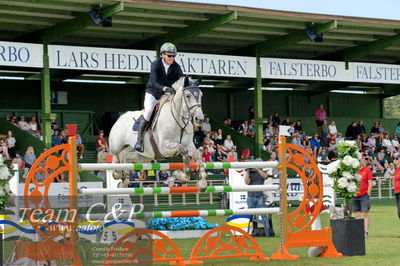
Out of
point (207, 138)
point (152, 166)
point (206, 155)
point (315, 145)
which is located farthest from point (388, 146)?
point (152, 166)

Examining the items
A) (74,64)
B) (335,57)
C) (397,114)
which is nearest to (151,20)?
(74,64)

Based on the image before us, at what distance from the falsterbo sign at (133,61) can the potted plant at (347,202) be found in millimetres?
13519

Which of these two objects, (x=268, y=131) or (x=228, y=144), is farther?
(x=268, y=131)

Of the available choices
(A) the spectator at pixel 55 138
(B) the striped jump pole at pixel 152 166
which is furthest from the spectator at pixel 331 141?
(B) the striped jump pole at pixel 152 166

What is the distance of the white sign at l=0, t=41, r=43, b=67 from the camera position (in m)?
22.2

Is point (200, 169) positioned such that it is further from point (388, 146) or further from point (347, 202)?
point (388, 146)

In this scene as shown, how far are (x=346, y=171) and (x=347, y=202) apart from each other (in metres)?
0.47

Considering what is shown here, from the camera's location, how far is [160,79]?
11055mm

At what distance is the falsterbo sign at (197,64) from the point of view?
23.2 m

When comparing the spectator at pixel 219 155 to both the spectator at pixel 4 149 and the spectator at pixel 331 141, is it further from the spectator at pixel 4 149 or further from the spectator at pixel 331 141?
the spectator at pixel 4 149

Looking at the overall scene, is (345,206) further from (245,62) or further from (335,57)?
(335,57)

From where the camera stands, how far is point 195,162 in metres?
10.7

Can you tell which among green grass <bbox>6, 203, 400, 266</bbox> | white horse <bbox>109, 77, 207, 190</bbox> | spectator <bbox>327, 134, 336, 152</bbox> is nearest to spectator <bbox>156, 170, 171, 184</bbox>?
green grass <bbox>6, 203, 400, 266</bbox>

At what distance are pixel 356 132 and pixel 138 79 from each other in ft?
29.2
